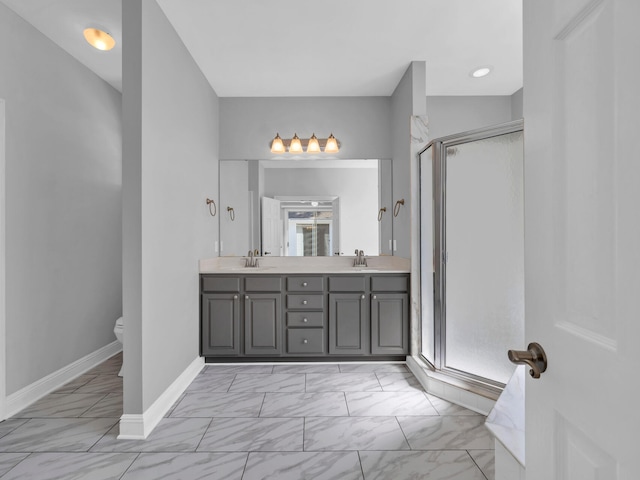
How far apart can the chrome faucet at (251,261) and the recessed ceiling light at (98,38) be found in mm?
2089

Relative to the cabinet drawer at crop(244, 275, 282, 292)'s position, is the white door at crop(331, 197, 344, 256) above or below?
above

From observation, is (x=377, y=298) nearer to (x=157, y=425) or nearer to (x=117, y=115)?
(x=157, y=425)

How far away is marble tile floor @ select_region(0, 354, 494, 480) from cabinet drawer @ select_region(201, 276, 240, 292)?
80 centimetres

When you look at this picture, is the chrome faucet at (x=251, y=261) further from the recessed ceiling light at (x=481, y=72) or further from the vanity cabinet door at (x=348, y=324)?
the recessed ceiling light at (x=481, y=72)

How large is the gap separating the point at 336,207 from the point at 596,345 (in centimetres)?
332

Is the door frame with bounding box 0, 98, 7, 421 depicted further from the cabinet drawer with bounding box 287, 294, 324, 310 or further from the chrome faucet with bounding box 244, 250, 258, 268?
the cabinet drawer with bounding box 287, 294, 324, 310

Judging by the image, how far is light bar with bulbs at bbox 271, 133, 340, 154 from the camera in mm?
3764

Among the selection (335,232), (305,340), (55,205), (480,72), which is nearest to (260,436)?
(305,340)

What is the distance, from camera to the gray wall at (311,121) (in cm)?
384

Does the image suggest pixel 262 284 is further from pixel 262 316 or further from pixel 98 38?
pixel 98 38

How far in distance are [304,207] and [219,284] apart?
119 cm

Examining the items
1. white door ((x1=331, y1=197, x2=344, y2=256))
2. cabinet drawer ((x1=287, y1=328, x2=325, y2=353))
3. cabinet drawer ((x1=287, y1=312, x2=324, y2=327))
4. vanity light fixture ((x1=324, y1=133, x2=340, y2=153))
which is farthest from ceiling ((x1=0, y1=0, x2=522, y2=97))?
cabinet drawer ((x1=287, y1=328, x2=325, y2=353))

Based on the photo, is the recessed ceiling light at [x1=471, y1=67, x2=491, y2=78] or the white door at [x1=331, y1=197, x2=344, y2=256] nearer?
the recessed ceiling light at [x1=471, y1=67, x2=491, y2=78]

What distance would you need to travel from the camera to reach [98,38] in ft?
8.61
